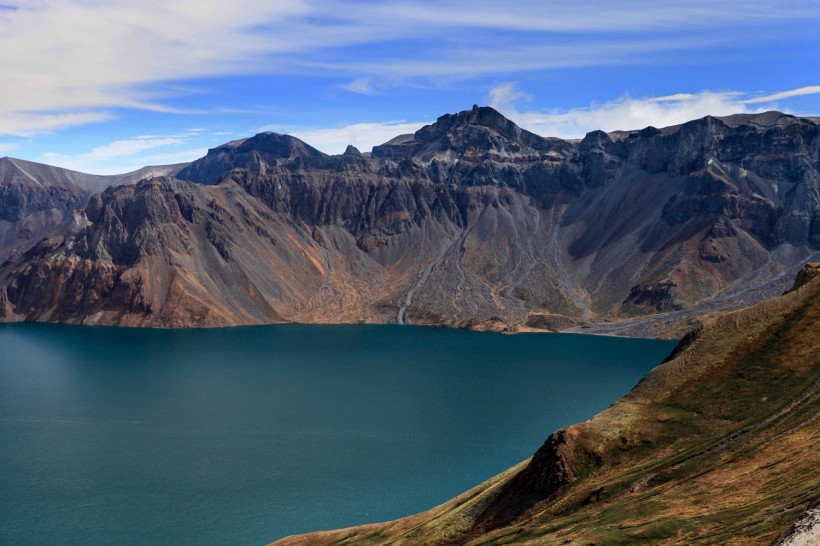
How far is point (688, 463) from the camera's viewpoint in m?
61.2

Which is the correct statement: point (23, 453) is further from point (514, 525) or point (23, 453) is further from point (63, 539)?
point (514, 525)

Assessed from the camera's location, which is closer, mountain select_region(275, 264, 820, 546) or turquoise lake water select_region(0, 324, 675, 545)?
mountain select_region(275, 264, 820, 546)

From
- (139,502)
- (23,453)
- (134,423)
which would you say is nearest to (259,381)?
(134,423)

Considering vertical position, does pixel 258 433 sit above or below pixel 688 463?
below

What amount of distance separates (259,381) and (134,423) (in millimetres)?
37622

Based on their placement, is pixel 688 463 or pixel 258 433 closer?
pixel 688 463

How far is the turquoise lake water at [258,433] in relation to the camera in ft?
286

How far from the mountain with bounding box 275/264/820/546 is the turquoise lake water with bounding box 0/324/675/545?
17.9m

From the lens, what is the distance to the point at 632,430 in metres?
70.6

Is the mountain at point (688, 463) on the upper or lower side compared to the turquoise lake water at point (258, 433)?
upper

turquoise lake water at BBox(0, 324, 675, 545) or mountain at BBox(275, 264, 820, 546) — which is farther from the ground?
mountain at BBox(275, 264, 820, 546)

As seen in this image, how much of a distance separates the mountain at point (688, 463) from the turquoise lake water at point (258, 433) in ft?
58.8

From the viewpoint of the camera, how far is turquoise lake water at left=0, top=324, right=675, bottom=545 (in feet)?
286

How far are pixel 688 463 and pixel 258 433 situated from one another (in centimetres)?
7794
